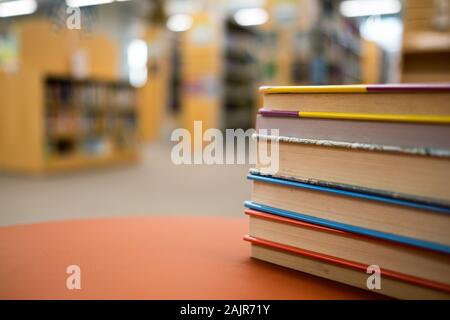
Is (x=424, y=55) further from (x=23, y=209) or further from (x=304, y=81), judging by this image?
(x=304, y=81)

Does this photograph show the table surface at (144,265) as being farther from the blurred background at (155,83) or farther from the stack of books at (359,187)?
the blurred background at (155,83)

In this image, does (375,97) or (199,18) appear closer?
(375,97)

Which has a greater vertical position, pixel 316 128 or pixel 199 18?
pixel 199 18

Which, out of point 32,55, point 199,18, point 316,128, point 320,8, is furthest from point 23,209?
point 320,8

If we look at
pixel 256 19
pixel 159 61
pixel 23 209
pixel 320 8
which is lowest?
pixel 23 209

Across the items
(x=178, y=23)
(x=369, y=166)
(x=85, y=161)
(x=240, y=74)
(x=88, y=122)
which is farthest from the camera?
(x=178, y=23)

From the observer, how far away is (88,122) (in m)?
5.39

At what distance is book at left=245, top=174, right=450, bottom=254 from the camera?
507mm

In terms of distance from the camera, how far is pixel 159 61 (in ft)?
33.2

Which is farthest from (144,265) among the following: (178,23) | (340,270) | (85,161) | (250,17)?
(178,23)

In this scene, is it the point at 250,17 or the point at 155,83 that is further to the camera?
the point at 250,17

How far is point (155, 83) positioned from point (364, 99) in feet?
32.3

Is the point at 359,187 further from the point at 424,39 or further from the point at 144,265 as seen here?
the point at 424,39
